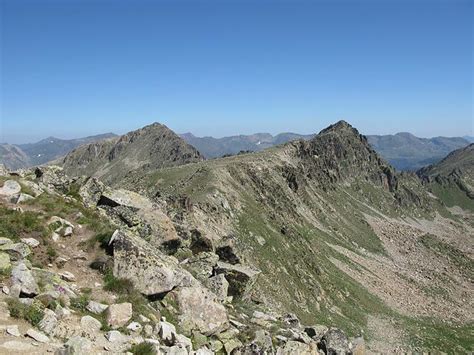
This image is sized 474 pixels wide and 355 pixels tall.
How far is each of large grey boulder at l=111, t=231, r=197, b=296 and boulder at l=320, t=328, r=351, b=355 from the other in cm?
1013

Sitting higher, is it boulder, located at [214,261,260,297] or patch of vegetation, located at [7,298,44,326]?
patch of vegetation, located at [7,298,44,326]

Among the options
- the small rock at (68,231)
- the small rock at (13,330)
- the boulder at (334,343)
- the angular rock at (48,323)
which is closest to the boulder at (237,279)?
the boulder at (334,343)

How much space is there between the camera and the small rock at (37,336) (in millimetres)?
14914

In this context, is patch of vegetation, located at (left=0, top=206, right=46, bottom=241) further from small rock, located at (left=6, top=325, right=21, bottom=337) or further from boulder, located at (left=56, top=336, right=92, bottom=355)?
boulder, located at (left=56, top=336, right=92, bottom=355)

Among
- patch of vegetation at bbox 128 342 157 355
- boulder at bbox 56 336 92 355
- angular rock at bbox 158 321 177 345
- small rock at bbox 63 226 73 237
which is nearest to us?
boulder at bbox 56 336 92 355

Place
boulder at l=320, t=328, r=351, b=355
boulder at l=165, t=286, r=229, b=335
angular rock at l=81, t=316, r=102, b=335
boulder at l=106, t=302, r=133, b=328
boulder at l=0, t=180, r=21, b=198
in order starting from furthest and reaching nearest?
boulder at l=0, t=180, r=21, b=198 < boulder at l=320, t=328, r=351, b=355 < boulder at l=165, t=286, r=229, b=335 < boulder at l=106, t=302, r=133, b=328 < angular rock at l=81, t=316, r=102, b=335

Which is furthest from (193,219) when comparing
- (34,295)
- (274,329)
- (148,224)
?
(34,295)

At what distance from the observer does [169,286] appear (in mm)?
22078

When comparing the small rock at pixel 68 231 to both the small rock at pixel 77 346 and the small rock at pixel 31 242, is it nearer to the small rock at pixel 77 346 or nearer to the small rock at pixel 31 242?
the small rock at pixel 31 242

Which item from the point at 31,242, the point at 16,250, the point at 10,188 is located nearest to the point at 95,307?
the point at 16,250

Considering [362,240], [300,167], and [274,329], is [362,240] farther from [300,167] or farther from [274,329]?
[274,329]

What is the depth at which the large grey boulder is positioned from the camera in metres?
21.7

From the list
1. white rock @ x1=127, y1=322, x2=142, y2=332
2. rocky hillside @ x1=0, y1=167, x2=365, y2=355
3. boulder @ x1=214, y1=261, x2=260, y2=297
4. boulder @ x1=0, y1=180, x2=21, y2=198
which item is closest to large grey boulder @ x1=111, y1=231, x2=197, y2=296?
rocky hillside @ x1=0, y1=167, x2=365, y2=355

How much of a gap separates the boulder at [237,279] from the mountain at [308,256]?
0.24 feet
